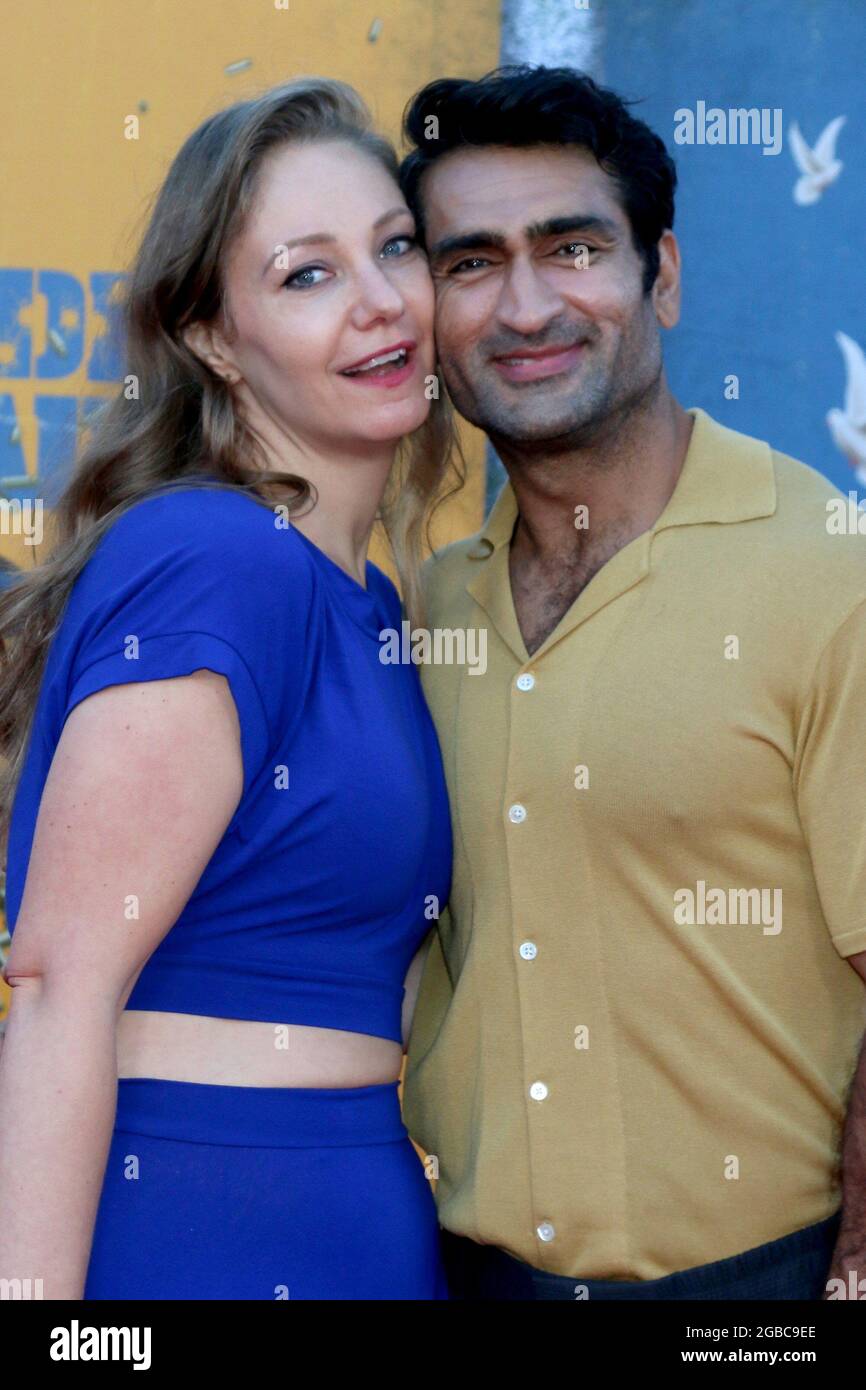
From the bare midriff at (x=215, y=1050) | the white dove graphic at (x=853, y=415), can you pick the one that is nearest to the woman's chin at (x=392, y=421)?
the bare midriff at (x=215, y=1050)

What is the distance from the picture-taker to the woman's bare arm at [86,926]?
1.88 meters

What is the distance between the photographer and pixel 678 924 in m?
2.24

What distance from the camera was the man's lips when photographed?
8.21 ft

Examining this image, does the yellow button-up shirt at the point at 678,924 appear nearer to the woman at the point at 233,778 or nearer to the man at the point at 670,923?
the man at the point at 670,923

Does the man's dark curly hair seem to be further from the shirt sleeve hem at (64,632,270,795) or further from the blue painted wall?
the shirt sleeve hem at (64,632,270,795)

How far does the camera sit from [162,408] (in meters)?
2.42

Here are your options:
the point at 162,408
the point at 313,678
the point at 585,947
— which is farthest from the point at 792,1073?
the point at 162,408

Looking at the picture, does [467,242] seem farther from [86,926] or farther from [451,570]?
[86,926]

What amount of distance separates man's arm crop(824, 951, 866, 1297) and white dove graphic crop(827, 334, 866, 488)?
1388 mm

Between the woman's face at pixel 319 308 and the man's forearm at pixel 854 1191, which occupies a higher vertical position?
the woman's face at pixel 319 308

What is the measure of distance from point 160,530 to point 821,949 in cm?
104

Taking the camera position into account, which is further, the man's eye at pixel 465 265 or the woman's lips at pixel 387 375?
the man's eye at pixel 465 265

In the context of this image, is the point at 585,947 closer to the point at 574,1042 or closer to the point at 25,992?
the point at 574,1042

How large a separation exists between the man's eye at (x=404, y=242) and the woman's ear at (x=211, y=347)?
0.93ft
